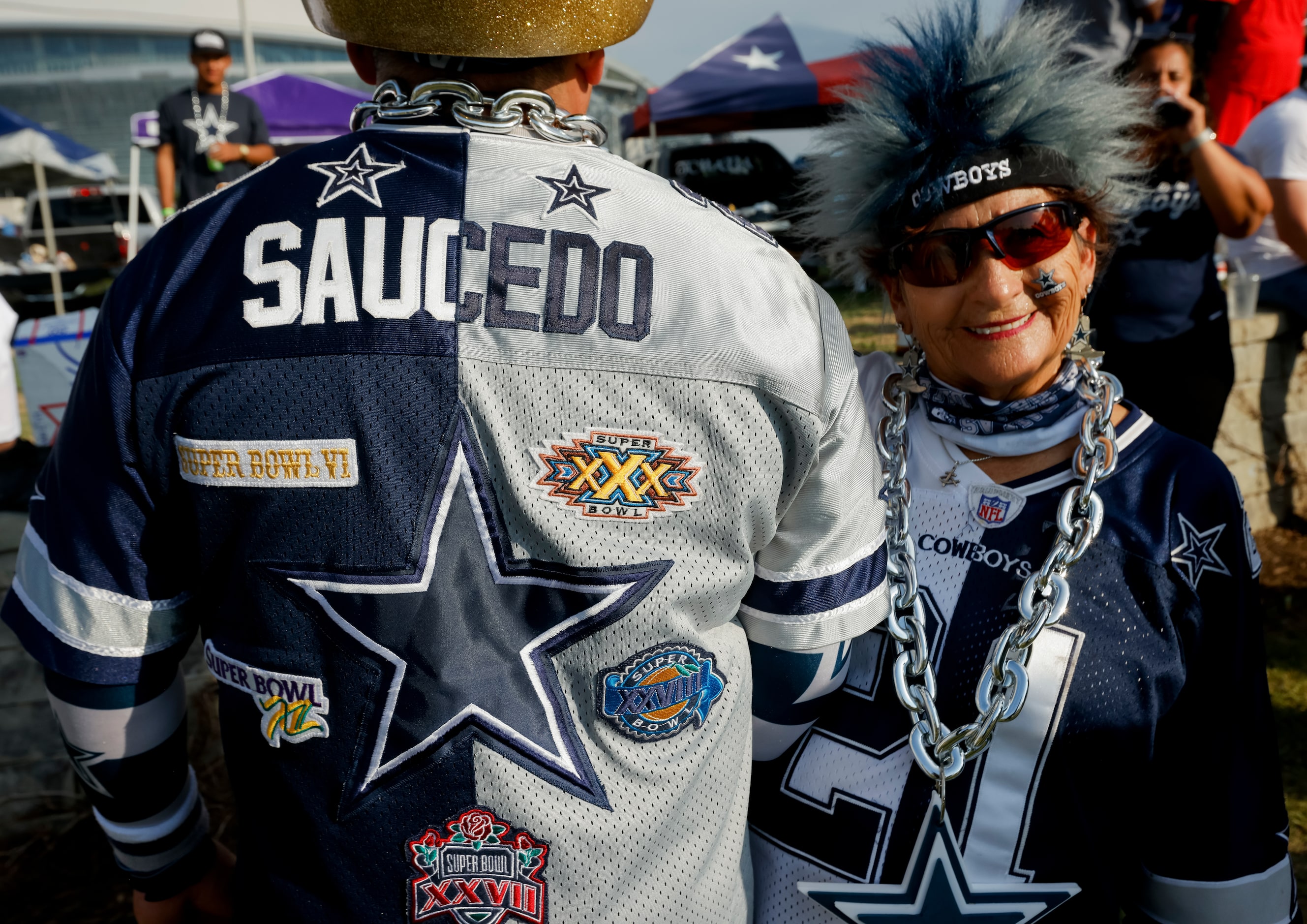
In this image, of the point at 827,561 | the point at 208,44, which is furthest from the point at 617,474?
the point at 208,44

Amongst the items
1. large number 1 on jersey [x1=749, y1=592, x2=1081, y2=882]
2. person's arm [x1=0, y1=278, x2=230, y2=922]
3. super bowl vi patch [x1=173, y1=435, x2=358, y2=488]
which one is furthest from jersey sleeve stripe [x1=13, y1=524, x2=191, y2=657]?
large number 1 on jersey [x1=749, y1=592, x2=1081, y2=882]

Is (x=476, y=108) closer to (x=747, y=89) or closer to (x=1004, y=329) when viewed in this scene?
(x=1004, y=329)

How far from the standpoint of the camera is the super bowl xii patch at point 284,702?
4.01 feet

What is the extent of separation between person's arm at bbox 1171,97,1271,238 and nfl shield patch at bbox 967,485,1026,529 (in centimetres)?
198

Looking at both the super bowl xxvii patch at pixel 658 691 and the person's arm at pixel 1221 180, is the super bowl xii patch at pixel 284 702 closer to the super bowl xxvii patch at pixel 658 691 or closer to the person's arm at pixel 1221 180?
the super bowl xxvii patch at pixel 658 691

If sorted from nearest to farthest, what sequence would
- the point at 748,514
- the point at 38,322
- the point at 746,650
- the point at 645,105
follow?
the point at 748,514, the point at 746,650, the point at 38,322, the point at 645,105

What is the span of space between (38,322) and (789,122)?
11.3 metres

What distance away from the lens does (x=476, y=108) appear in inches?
47.3

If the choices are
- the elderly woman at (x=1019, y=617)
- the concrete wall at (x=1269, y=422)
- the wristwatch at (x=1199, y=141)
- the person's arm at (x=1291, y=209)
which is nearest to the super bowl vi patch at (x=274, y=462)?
the elderly woman at (x=1019, y=617)

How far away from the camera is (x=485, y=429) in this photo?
1149mm

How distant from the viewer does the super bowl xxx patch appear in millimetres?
1249

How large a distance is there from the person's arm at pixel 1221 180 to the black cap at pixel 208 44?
5.67 meters

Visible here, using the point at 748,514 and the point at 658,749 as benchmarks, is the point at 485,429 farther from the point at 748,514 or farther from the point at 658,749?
the point at 658,749

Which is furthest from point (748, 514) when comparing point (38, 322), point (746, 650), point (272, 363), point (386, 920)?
point (38, 322)
